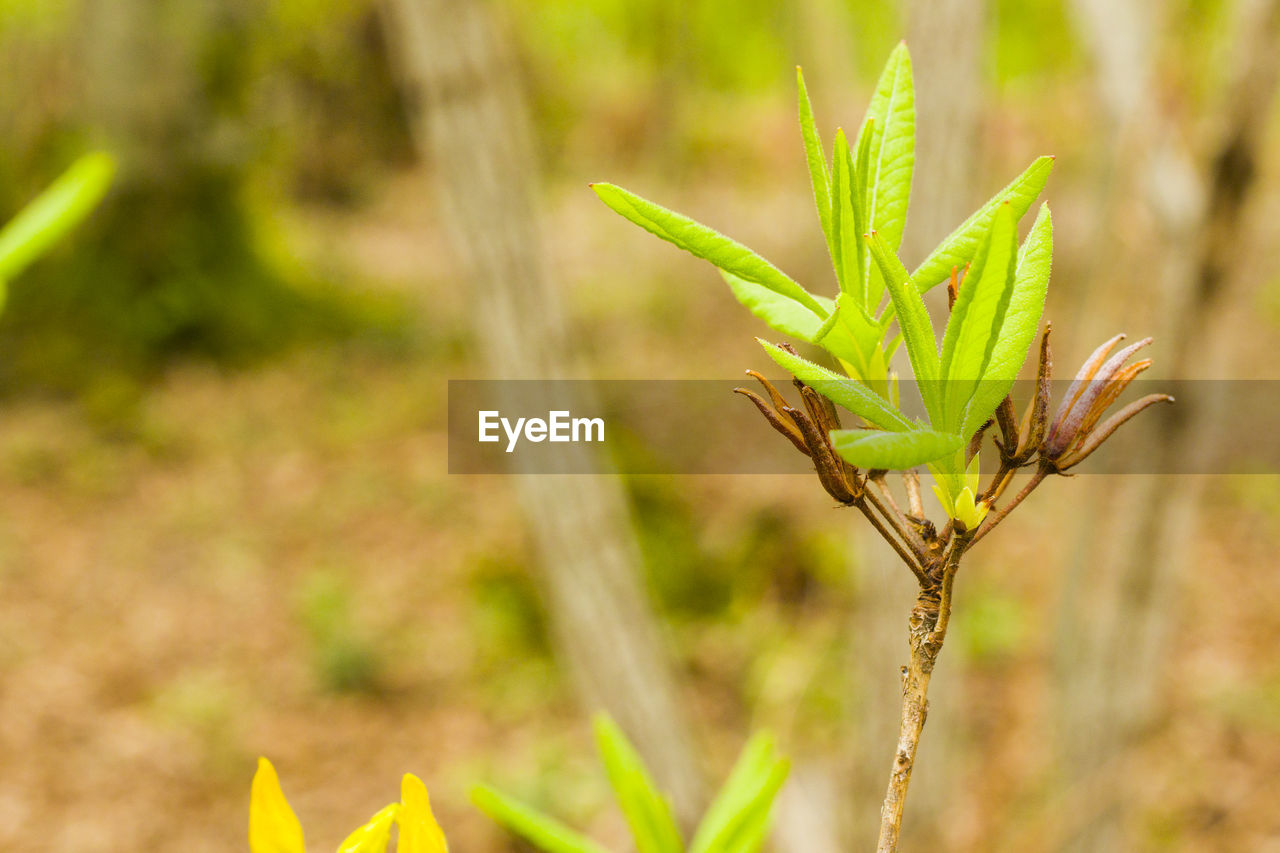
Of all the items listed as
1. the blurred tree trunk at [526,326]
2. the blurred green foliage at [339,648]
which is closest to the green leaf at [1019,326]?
the blurred tree trunk at [526,326]

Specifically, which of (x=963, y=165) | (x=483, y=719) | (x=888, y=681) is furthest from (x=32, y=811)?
(x=963, y=165)

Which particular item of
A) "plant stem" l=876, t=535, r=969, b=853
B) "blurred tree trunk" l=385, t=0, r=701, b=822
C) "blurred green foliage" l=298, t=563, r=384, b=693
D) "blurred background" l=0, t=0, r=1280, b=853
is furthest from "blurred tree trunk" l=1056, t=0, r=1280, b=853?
"blurred green foliage" l=298, t=563, r=384, b=693

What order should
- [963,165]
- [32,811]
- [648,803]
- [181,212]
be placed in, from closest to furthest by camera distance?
[648,803], [963,165], [32,811], [181,212]

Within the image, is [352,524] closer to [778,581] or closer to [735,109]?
[778,581]

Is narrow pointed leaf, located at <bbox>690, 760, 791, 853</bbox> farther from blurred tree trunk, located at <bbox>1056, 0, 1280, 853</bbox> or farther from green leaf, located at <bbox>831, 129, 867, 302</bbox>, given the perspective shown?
blurred tree trunk, located at <bbox>1056, 0, 1280, 853</bbox>

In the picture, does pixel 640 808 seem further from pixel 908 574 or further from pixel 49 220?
pixel 908 574
